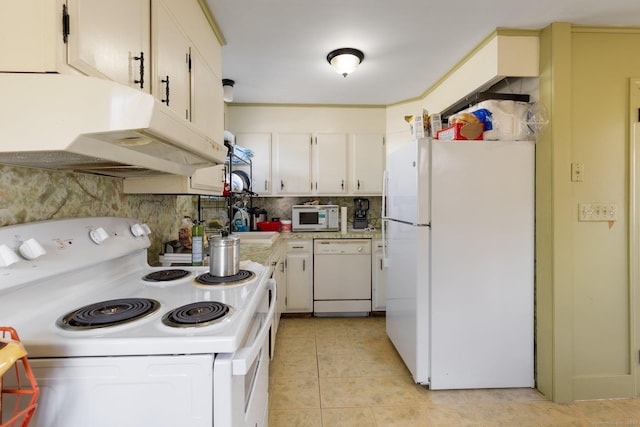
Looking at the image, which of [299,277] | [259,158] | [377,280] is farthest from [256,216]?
[377,280]

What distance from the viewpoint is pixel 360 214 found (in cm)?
351

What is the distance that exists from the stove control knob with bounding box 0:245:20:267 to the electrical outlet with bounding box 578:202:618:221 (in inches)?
104

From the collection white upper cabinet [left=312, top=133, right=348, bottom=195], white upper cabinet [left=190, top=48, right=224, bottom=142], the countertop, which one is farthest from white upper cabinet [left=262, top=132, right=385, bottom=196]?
white upper cabinet [left=190, top=48, right=224, bottom=142]

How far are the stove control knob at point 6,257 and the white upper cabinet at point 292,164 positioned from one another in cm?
256

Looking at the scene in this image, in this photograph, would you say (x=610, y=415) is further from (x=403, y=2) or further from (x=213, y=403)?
(x=403, y=2)

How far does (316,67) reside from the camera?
249 cm

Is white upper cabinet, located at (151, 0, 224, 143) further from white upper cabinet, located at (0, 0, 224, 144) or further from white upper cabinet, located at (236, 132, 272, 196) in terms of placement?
white upper cabinet, located at (236, 132, 272, 196)

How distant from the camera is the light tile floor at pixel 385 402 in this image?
1666 mm

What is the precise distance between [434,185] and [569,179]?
795 mm

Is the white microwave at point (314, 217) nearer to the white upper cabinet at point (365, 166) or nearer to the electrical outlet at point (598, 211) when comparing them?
the white upper cabinet at point (365, 166)

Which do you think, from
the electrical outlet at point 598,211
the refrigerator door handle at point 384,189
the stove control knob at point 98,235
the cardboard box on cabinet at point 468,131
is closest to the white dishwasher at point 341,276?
the refrigerator door handle at point 384,189

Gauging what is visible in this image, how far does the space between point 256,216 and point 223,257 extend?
2.08 m

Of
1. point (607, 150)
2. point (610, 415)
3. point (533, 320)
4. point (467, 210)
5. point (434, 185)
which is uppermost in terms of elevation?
Result: point (607, 150)

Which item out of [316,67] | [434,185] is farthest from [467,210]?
[316,67]
